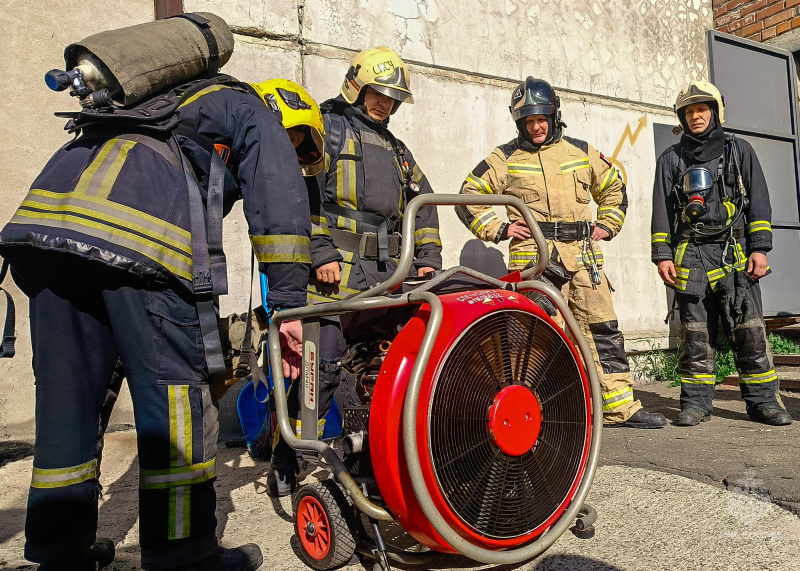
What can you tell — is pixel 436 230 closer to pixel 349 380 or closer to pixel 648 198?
pixel 349 380

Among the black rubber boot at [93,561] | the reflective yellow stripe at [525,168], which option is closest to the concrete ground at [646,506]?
the black rubber boot at [93,561]

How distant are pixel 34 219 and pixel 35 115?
109 inches

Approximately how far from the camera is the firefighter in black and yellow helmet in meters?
3.10

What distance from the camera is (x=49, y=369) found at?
1.79 m

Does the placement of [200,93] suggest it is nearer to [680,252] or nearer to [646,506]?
[646,506]

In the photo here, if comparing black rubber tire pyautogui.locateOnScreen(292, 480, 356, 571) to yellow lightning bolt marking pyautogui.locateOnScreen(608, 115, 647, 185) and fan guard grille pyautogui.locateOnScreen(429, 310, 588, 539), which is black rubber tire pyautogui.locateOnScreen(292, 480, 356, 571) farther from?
yellow lightning bolt marking pyautogui.locateOnScreen(608, 115, 647, 185)

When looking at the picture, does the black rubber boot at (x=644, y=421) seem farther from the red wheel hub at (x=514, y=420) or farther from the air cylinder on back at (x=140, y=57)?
the air cylinder on back at (x=140, y=57)

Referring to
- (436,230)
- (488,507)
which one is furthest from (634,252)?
(488,507)

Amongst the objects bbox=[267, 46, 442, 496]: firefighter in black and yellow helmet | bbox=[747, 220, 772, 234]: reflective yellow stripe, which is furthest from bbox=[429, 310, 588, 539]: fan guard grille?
bbox=[747, 220, 772, 234]: reflective yellow stripe

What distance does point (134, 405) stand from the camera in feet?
5.78

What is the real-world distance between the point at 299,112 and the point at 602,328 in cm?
278

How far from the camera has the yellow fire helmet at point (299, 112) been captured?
231 cm

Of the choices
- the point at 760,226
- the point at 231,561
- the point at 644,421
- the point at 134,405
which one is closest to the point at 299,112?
the point at 134,405

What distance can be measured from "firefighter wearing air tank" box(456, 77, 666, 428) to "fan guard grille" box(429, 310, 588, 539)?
2.29 m
